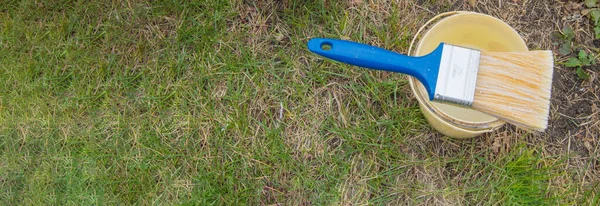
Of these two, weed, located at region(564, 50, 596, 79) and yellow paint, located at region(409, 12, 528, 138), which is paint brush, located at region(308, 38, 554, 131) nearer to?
yellow paint, located at region(409, 12, 528, 138)

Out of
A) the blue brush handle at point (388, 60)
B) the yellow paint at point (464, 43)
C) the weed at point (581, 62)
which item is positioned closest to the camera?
the blue brush handle at point (388, 60)

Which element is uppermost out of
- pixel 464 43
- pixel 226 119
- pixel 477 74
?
pixel 477 74

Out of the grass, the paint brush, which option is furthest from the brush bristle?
the grass

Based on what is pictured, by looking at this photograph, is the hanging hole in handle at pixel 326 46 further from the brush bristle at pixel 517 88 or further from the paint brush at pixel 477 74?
the brush bristle at pixel 517 88

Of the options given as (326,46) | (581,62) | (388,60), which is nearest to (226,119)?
(326,46)

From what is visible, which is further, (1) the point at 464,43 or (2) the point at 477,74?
(1) the point at 464,43

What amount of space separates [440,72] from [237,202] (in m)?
0.88

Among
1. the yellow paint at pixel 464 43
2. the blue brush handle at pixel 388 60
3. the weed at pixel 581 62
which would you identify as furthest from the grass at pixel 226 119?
the blue brush handle at pixel 388 60

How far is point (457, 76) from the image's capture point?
4.51 feet

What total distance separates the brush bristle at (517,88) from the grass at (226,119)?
38 centimetres

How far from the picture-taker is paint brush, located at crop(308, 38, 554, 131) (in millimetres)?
1372

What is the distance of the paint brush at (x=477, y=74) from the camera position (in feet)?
4.50

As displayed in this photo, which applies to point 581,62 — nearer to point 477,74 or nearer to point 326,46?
point 477,74

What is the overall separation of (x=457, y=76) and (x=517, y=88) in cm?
18
